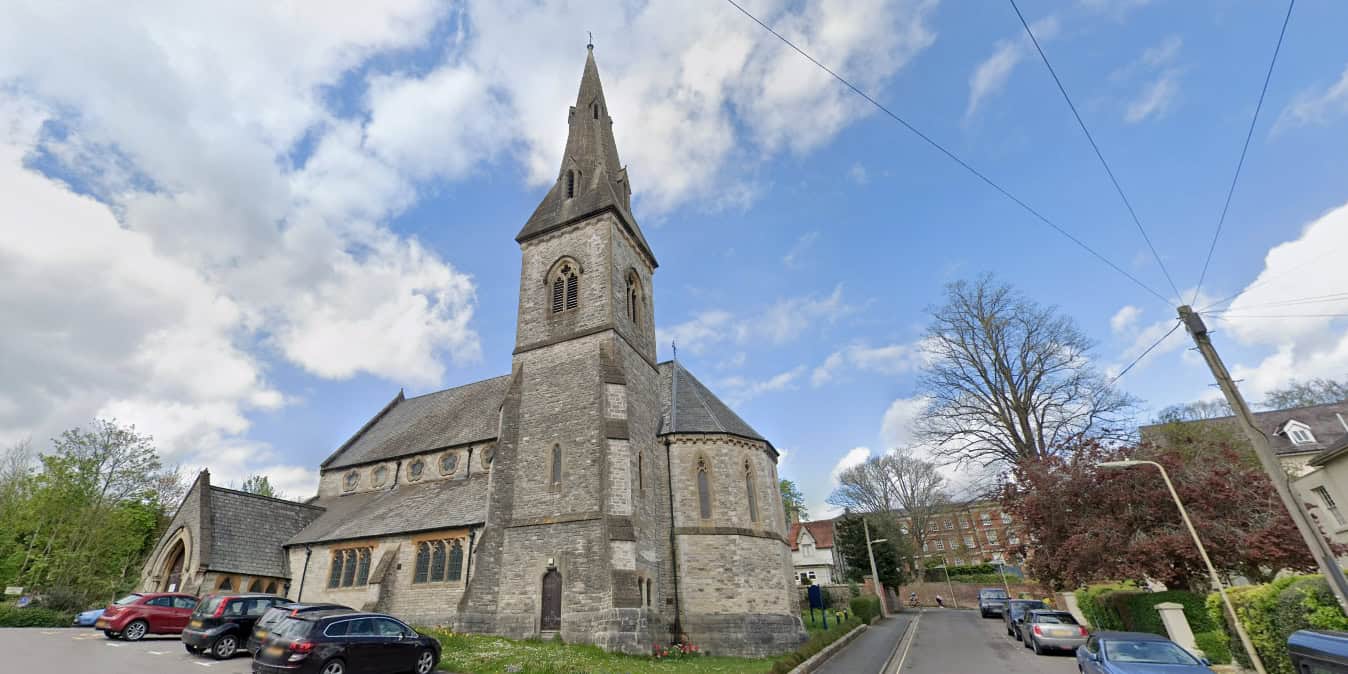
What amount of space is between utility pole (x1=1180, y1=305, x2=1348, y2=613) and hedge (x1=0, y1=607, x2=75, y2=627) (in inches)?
1499

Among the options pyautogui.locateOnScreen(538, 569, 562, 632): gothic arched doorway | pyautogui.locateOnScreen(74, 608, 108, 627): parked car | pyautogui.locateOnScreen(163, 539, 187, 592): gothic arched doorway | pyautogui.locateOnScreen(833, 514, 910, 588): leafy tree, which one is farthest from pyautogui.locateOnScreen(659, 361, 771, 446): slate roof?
pyautogui.locateOnScreen(833, 514, 910, 588): leafy tree

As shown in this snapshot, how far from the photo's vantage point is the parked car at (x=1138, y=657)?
967 cm

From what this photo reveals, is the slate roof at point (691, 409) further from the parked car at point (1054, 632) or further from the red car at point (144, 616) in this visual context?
the red car at point (144, 616)

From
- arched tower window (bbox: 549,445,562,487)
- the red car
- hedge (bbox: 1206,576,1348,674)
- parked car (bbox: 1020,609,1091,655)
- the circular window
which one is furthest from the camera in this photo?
the circular window

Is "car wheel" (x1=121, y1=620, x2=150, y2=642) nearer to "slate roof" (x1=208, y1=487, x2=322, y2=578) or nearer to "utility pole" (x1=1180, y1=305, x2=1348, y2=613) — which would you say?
"slate roof" (x1=208, y1=487, x2=322, y2=578)

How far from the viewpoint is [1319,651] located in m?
6.68

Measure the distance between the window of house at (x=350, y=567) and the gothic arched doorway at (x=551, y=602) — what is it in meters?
9.85

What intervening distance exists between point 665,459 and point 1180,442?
26.9 meters

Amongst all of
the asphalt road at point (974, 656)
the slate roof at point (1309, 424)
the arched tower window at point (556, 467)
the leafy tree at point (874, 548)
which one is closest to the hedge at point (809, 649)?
the asphalt road at point (974, 656)

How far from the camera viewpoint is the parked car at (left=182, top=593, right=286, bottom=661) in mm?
14266

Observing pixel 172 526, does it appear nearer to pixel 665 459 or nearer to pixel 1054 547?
pixel 665 459

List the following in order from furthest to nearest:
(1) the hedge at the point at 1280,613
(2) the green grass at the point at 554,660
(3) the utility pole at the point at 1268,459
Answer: (2) the green grass at the point at 554,660 → (1) the hedge at the point at 1280,613 → (3) the utility pole at the point at 1268,459

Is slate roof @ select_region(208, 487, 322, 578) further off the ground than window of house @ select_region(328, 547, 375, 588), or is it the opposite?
slate roof @ select_region(208, 487, 322, 578)

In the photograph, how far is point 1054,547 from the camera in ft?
62.0
